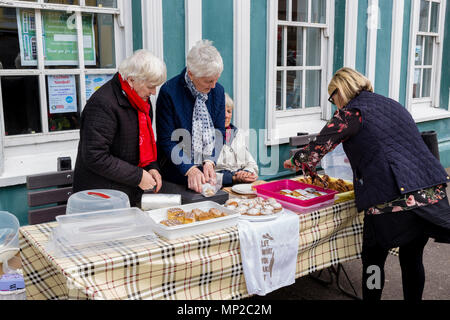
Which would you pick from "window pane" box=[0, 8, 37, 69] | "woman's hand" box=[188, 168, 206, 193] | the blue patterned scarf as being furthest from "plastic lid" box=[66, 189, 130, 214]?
"window pane" box=[0, 8, 37, 69]

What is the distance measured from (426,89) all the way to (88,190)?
6.38 meters

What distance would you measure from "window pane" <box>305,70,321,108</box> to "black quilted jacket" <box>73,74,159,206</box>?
135 inches

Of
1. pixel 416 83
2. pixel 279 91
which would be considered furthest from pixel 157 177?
pixel 416 83

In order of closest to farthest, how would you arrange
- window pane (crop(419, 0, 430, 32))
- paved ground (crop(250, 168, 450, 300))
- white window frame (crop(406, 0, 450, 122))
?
paved ground (crop(250, 168, 450, 300)), white window frame (crop(406, 0, 450, 122)), window pane (crop(419, 0, 430, 32))

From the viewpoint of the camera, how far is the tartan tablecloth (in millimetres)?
1889

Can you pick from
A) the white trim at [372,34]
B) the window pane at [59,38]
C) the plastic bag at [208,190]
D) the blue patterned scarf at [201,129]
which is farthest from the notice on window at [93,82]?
the white trim at [372,34]

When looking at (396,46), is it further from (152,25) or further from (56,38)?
(56,38)

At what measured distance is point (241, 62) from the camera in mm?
4504

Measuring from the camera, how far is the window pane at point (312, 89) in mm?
5633

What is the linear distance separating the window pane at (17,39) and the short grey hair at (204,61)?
1.44 meters

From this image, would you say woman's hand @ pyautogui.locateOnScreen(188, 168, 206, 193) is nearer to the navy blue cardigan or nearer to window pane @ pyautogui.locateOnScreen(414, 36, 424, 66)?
the navy blue cardigan

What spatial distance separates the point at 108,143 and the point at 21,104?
1501mm
